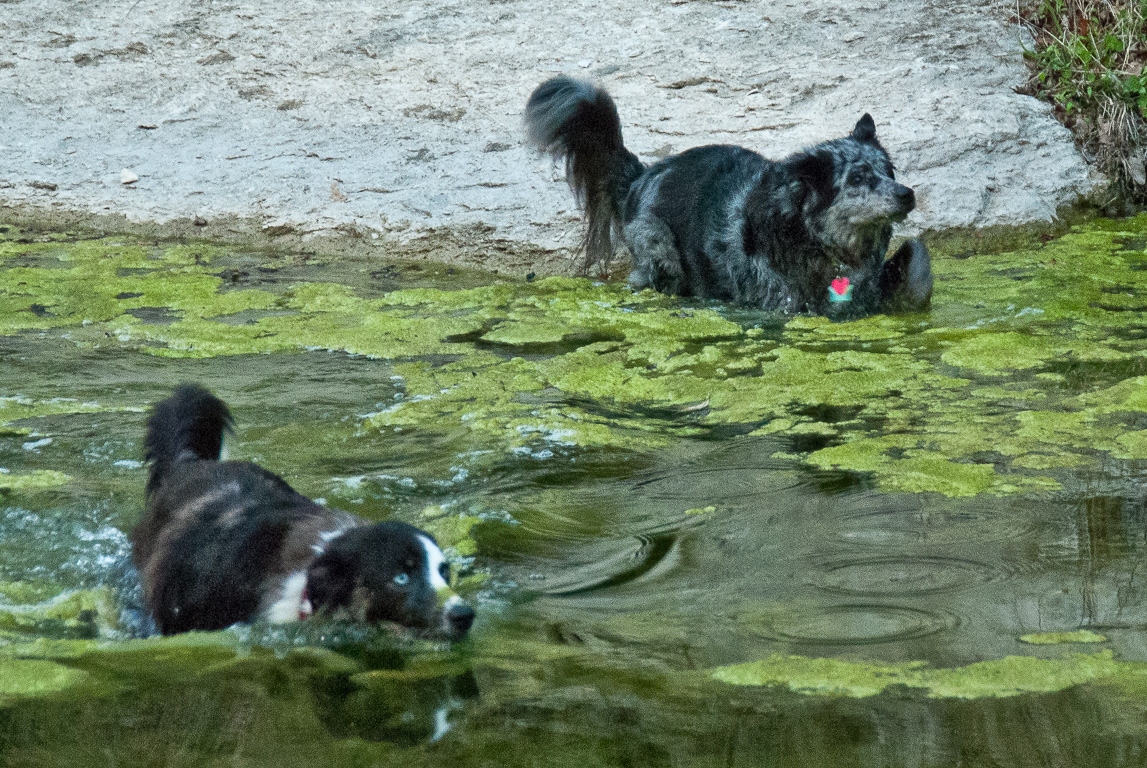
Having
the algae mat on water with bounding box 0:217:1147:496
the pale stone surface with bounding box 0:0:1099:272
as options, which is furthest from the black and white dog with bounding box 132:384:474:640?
the pale stone surface with bounding box 0:0:1099:272

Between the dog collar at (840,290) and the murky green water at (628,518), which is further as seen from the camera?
the dog collar at (840,290)

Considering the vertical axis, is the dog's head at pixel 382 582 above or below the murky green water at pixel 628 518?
above

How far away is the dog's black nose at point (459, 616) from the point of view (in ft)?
9.67

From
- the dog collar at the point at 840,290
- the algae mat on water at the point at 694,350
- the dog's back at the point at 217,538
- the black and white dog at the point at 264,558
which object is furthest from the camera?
the dog collar at the point at 840,290

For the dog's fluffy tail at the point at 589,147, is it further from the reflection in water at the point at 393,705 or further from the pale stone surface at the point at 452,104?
the reflection in water at the point at 393,705

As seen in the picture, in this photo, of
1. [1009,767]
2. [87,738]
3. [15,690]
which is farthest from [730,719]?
[15,690]

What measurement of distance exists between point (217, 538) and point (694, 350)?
11.5 ft

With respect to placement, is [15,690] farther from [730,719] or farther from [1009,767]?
[1009,767]

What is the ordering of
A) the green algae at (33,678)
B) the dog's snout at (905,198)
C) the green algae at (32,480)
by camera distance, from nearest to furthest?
the green algae at (33,678) → the green algae at (32,480) → the dog's snout at (905,198)

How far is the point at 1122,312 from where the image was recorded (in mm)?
6426

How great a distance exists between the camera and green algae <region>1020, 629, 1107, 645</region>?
9.18 feet

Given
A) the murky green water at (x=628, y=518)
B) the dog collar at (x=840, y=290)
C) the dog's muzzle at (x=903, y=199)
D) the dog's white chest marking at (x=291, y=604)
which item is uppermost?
the dog's muzzle at (x=903, y=199)

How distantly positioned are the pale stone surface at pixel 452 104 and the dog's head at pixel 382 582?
18.1 feet

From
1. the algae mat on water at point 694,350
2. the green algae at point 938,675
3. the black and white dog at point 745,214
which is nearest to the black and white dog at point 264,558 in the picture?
the green algae at point 938,675
